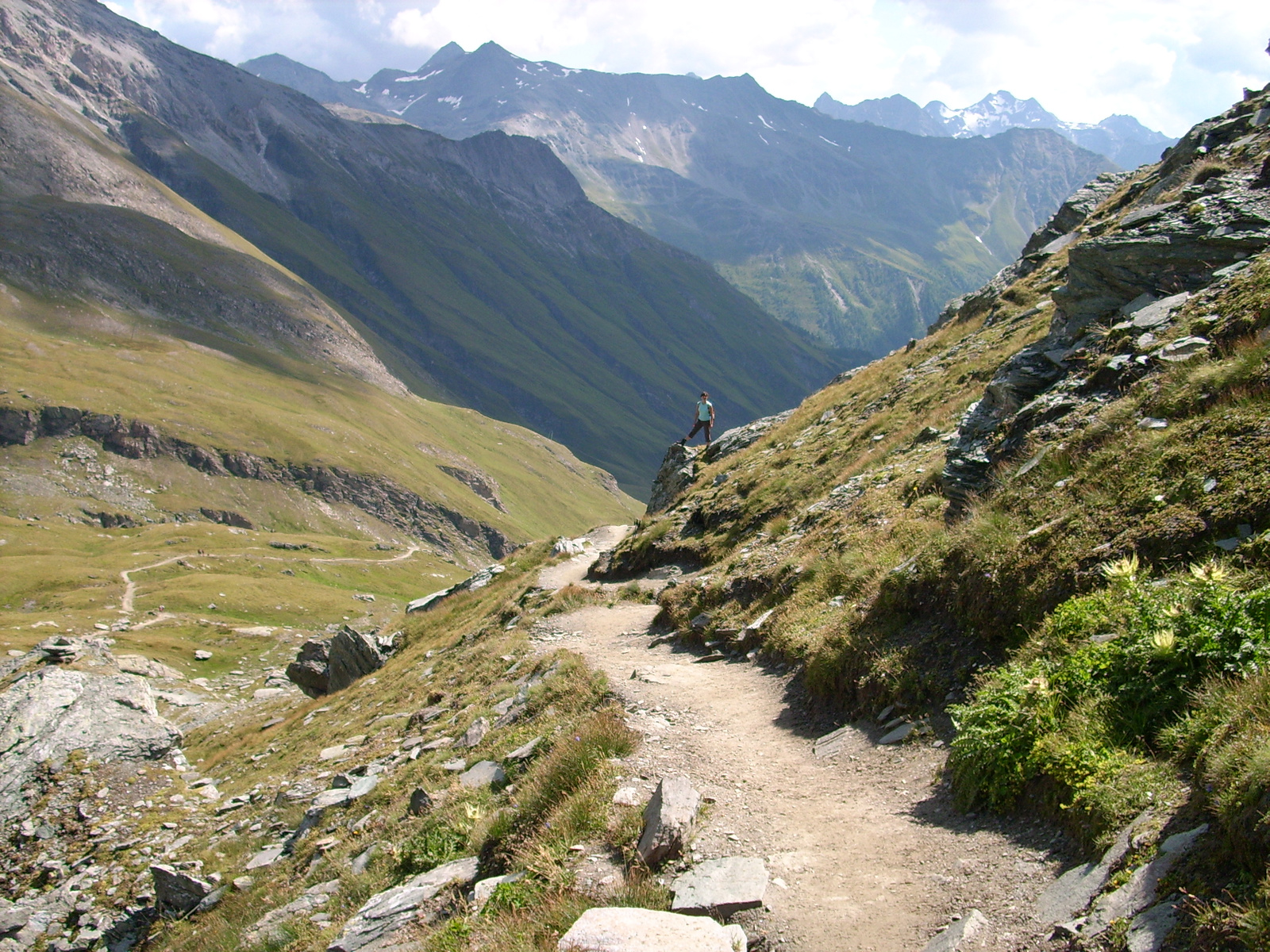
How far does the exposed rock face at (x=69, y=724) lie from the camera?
88.9ft

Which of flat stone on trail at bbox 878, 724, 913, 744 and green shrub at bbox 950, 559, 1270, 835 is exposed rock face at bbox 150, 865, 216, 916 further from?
green shrub at bbox 950, 559, 1270, 835

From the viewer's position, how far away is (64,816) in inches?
978

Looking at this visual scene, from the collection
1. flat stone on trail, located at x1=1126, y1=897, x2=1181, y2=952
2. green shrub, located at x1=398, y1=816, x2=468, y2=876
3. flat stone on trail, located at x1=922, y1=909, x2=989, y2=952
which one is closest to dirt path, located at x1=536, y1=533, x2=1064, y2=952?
flat stone on trail, located at x1=922, y1=909, x2=989, y2=952

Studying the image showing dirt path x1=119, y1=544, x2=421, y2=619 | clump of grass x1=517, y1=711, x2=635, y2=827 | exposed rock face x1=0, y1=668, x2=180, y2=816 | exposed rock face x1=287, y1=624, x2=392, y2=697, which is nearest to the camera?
clump of grass x1=517, y1=711, x2=635, y2=827

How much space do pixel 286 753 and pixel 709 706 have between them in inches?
818

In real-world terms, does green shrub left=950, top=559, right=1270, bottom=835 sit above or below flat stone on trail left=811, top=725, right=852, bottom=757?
above

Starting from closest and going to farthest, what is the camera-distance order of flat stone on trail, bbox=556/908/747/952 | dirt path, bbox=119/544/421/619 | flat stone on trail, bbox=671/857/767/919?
flat stone on trail, bbox=556/908/747/952 < flat stone on trail, bbox=671/857/767/919 < dirt path, bbox=119/544/421/619

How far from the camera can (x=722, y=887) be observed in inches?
312

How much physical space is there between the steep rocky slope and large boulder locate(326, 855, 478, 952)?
21.0ft

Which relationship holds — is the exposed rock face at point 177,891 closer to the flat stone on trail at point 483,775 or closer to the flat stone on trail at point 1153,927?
the flat stone on trail at point 483,775

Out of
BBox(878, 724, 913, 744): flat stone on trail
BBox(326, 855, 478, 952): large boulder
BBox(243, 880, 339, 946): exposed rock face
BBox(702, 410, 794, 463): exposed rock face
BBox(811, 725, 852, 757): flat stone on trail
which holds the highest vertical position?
BBox(702, 410, 794, 463): exposed rock face

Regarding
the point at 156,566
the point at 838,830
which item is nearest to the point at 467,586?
the point at 838,830

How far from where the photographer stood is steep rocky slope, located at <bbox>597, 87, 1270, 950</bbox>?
6586mm

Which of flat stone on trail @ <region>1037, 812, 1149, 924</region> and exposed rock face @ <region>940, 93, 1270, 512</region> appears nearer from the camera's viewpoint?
flat stone on trail @ <region>1037, 812, 1149, 924</region>
